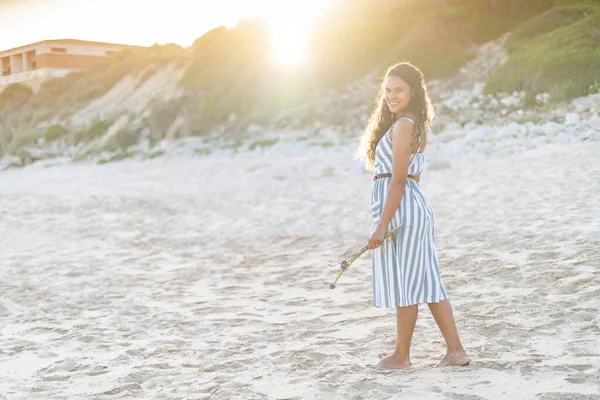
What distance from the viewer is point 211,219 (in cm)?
1016

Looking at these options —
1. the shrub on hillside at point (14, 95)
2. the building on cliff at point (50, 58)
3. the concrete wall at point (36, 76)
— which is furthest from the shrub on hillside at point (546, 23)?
the shrub on hillside at point (14, 95)

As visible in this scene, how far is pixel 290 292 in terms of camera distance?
6016 millimetres

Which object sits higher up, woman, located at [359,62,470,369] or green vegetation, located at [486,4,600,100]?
green vegetation, located at [486,4,600,100]

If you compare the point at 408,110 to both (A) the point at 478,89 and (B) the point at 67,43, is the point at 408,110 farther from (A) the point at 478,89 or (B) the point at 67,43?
(B) the point at 67,43

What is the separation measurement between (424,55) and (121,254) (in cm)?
1766

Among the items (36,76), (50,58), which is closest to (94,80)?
(50,58)

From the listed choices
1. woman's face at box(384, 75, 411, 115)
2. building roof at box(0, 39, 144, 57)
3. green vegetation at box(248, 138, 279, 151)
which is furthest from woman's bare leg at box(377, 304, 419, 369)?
building roof at box(0, 39, 144, 57)

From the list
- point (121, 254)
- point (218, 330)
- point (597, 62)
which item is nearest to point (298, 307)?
point (218, 330)

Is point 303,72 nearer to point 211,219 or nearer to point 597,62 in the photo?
point 597,62

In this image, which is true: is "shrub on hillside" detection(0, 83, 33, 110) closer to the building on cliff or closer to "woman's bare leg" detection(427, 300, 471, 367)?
the building on cliff

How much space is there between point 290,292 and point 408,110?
2688 mm

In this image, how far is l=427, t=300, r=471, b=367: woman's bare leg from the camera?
3695mm

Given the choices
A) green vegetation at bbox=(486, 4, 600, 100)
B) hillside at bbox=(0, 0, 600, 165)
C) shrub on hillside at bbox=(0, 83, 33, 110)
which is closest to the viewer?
green vegetation at bbox=(486, 4, 600, 100)

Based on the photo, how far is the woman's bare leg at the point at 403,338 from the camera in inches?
146
